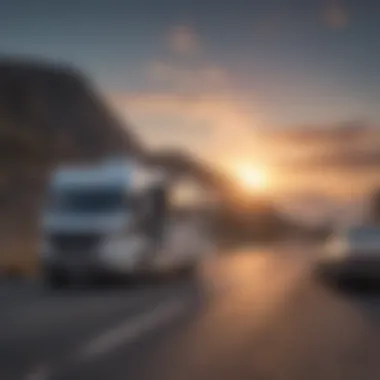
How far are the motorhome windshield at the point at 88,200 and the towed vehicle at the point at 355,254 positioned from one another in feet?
10.8

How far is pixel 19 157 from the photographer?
91.4 ft

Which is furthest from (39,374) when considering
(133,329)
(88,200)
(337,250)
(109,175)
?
(88,200)

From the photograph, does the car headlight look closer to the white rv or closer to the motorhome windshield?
the white rv

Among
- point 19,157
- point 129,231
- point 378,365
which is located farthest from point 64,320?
point 19,157

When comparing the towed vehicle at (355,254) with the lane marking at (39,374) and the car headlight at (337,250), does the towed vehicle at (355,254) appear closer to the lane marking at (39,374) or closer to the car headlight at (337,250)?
the car headlight at (337,250)

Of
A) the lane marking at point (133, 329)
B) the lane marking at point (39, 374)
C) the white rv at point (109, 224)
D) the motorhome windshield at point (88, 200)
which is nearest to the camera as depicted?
the lane marking at point (39, 374)

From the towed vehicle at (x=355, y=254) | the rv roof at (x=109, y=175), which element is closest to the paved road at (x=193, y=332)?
the towed vehicle at (x=355, y=254)

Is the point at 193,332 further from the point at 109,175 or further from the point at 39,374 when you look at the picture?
the point at 109,175

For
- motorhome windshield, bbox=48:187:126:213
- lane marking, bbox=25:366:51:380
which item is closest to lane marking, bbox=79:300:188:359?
lane marking, bbox=25:366:51:380

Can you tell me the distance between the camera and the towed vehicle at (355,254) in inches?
775

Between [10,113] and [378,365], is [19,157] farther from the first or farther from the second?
[378,365]

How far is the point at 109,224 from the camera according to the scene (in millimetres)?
20719

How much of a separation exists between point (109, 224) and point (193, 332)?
26.3 feet

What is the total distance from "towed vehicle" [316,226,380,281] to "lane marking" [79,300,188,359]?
345 centimetres
